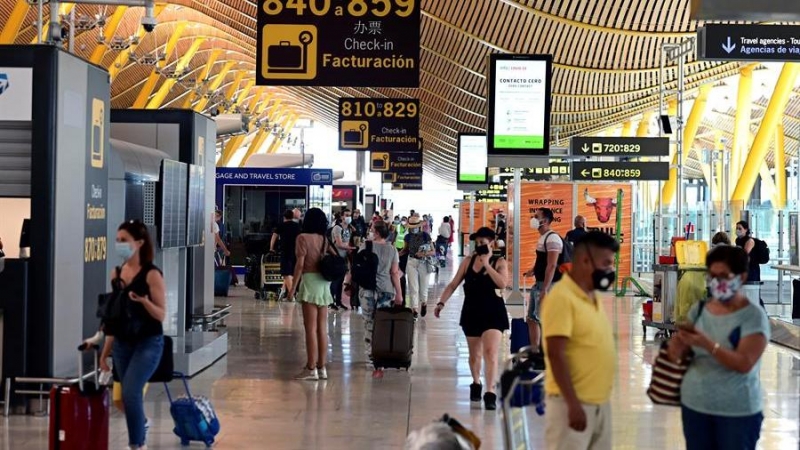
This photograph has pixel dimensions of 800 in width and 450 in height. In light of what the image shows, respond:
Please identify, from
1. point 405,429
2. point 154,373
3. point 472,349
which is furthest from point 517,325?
point 154,373

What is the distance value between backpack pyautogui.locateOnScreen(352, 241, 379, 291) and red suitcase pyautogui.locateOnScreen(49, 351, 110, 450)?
6.15 m

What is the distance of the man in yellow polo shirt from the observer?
18.2ft

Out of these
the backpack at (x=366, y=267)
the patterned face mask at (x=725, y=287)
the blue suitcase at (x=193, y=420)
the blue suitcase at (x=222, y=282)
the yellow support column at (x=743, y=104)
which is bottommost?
the blue suitcase at (x=193, y=420)

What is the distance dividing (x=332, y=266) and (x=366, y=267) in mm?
1560

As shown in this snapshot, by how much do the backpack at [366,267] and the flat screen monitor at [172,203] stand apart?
190 centimetres

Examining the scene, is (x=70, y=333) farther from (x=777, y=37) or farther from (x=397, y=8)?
(x=777, y=37)

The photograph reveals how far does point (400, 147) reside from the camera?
31016 millimetres

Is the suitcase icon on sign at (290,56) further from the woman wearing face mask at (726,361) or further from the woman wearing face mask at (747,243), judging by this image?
the woman wearing face mask at (726,361)

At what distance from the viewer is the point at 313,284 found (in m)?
12.6

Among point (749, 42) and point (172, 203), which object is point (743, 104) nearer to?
point (749, 42)

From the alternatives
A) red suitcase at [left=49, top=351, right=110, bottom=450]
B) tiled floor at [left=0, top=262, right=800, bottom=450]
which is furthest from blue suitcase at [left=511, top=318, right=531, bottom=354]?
red suitcase at [left=49, top=351, right=110, bottom=450]

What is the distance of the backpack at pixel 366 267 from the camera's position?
13867 millimetres

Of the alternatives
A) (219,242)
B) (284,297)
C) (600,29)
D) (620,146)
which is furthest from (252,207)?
(600,29)

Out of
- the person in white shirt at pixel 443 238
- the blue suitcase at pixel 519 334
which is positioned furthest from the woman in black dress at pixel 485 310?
the person in white shirt at pixel 443 238
